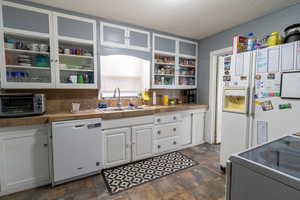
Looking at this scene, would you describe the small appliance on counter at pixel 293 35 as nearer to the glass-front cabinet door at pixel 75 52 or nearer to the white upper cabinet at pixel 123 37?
the white upper cabinet at pixel 123 37

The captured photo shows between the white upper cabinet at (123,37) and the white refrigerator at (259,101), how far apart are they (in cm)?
154

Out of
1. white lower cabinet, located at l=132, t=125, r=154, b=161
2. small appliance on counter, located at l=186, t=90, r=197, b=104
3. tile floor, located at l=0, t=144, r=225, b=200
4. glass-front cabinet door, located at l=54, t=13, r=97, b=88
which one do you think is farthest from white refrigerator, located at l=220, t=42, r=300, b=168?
glass-front cabinet door, located at l=54, t=13, r=97, b=88

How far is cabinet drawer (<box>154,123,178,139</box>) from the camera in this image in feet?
8.78

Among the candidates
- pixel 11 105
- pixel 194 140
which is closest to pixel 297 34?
pixel 194 140

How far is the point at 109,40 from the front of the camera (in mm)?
2467

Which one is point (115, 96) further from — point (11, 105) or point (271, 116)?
point (271, 116)

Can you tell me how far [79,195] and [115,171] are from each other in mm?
578

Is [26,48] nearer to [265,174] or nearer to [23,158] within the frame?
[23,158]

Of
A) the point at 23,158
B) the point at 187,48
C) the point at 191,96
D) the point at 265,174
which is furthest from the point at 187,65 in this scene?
the point at 23,158

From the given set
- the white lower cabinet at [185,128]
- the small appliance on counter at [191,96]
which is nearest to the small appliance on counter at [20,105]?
the white lower cabinet at [185,128]

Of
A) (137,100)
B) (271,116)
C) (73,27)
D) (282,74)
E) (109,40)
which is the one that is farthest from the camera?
(137,100)

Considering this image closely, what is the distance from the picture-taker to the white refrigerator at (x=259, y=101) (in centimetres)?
156

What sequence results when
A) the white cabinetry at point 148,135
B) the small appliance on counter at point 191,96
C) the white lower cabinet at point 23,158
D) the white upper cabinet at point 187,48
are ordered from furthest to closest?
the small appliance on counter at point 191,96 < the white upper cabinet at point 187,48 < the white cabinetry at point 148,135 < the white lower cabinet at point 23,158

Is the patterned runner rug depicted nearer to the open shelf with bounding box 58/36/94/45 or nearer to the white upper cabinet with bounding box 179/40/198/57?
the open shelf with bounding box 58/36/94/45
